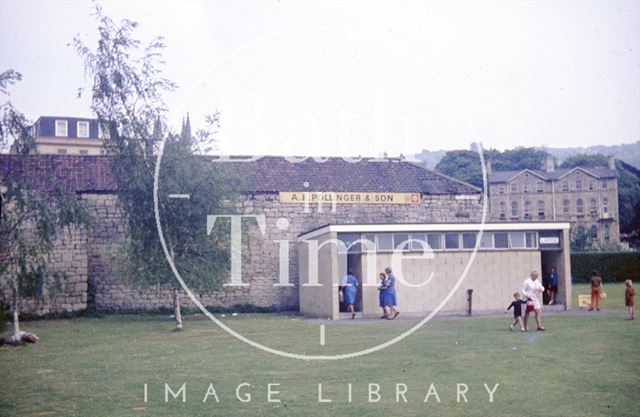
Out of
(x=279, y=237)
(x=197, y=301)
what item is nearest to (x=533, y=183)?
(x=279, y=237)

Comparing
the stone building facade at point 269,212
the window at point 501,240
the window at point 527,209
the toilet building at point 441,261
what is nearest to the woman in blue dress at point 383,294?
the toilet building at point 441,261

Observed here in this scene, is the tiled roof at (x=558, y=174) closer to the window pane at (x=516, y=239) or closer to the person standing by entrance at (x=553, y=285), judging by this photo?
the person standing by entrance at (x=553, y=285)

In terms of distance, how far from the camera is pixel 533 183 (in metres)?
58.9

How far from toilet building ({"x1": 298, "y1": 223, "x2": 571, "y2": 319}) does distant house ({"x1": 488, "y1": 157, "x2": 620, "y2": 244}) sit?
475cm

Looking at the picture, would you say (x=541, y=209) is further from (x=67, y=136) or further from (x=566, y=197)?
(x=67, y=136)

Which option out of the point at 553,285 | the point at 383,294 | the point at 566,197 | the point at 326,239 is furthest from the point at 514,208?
the point at 383,294

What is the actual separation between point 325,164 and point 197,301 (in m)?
9.80

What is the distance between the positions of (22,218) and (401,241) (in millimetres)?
12753

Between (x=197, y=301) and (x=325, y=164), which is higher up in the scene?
(x=325, y=164)

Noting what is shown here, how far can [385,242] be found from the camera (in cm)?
2716

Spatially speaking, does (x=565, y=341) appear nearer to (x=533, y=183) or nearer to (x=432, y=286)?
(x=432, y=286)

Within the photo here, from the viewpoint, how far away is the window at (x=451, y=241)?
27234mm

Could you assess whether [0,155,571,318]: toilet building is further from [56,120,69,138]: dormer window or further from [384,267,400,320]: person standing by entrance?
[56,120,69,138]: dormer window

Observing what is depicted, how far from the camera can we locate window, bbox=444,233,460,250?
89.4ft
